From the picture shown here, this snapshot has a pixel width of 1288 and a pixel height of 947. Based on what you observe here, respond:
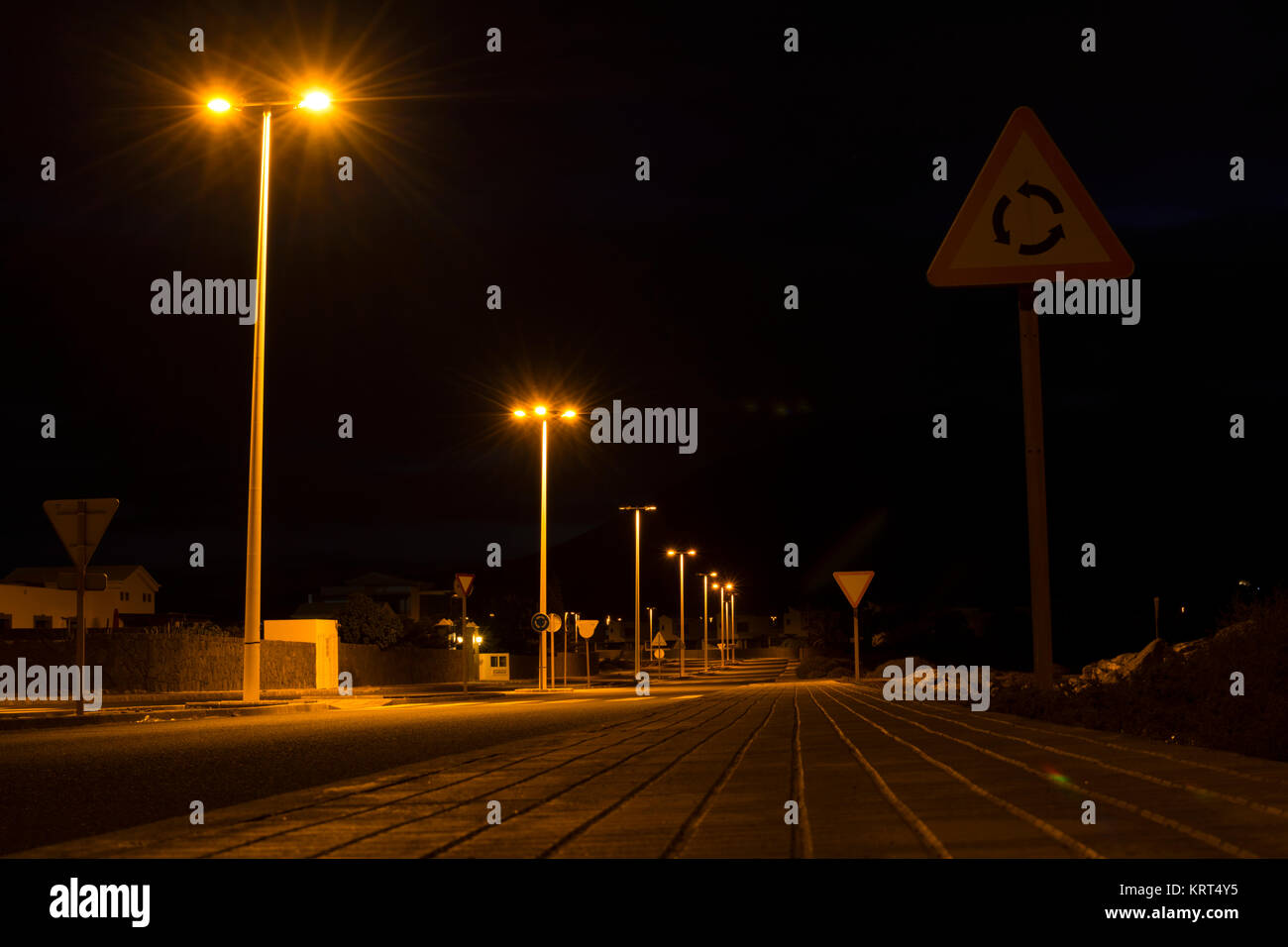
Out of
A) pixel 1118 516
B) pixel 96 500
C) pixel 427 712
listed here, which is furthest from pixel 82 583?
pixel 1118 516

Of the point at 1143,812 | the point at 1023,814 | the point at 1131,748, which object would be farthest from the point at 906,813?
the point at 1131,748

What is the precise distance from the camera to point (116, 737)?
14.7 metres

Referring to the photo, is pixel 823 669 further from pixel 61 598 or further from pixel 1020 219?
pixel 61 598

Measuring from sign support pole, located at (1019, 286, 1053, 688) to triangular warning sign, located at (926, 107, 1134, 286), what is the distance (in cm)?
96

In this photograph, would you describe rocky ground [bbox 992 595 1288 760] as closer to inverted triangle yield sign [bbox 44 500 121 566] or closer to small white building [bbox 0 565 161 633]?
inverted triangle yield sign [bbox 44 500 121 566]

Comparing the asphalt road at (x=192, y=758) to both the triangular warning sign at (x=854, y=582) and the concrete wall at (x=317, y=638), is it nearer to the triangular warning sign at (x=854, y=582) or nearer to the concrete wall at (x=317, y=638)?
the triangular warning sign at (x=854, y=582)

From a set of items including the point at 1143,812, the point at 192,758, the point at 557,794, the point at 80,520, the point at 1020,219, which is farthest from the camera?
the point at 80,520

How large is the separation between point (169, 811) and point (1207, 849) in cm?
547

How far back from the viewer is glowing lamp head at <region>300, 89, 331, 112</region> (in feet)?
70.4

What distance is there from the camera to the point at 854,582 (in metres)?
21.2

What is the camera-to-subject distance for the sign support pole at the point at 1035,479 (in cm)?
865

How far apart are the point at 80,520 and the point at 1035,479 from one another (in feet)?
49.5

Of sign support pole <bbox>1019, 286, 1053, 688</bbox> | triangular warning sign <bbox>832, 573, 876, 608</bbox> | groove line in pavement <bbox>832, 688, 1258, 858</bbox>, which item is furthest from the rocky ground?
triangular warning sign <bbox>832, 573, 876, 608</bbox>
